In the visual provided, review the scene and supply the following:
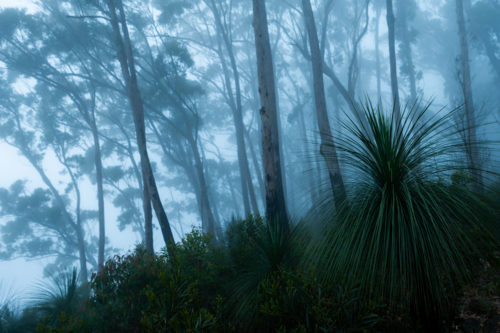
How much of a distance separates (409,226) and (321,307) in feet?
3.19

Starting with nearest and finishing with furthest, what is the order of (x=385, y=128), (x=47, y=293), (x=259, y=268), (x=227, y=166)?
1. (x=385, y=128)
2. (x=259, y=268)
3. (x=47, y=293)
4. (x=227, y=166)

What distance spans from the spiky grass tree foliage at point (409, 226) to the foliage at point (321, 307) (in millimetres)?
197

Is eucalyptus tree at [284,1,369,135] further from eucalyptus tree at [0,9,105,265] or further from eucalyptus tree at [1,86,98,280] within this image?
eucalyptus tree at [1,86,98,280]

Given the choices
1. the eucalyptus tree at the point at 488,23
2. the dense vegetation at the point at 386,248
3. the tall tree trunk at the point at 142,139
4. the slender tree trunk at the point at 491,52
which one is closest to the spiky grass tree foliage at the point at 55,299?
the dense vegetation at the point at 386,248

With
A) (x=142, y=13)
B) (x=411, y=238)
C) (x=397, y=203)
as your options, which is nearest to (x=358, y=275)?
(x=411, y=238)

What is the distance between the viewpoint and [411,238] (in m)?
2.00

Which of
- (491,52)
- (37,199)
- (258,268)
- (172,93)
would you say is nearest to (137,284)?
(258,268)

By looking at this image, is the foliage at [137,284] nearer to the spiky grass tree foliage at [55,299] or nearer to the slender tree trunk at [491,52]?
the spiky grass tree foliage at [55,299]

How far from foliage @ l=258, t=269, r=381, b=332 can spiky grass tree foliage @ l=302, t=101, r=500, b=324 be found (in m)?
0.20

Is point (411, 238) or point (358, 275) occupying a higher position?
point (411, 238)

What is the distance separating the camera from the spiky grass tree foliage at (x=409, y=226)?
193cm

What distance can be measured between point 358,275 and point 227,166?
31895mm

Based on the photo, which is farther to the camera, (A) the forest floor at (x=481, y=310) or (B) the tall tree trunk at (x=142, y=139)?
(B) the tall tree trunk at (x=142, y=139)

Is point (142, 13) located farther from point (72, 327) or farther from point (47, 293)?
point (72, 327)
